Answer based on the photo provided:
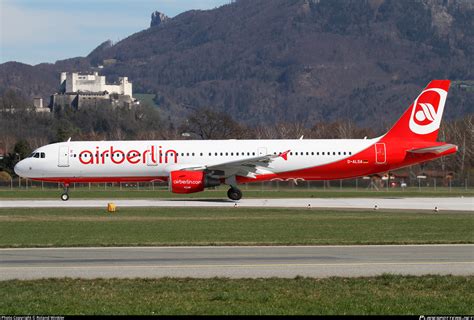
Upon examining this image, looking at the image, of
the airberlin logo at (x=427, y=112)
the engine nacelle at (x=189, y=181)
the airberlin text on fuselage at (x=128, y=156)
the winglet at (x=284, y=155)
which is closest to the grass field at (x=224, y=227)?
the engine nacelle at (x=189, y=181)

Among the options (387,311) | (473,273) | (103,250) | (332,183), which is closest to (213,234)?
(103,250)

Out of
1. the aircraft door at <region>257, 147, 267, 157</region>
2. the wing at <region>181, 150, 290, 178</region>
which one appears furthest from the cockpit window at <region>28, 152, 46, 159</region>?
the aircraft door at <region>257, 147, 267, 157</region>

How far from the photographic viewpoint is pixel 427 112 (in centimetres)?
5197

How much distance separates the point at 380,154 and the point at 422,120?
3.23 m

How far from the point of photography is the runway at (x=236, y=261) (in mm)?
19109

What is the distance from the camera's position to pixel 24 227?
32656 mm

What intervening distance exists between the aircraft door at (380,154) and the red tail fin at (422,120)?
31.4 inches

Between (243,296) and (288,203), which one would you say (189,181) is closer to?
(288,203)

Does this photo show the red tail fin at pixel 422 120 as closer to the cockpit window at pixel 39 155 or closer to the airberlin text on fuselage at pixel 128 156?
the airberlin text on fuselage at pixel 128 156

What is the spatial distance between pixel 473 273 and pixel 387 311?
195 inches

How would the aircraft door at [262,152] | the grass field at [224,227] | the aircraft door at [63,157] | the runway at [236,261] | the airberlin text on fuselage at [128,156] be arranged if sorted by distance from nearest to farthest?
the runway at [236,261]
the grass field at [224,227]
the airberlin text on fuselage at [128,156]
the aircraft door at [262,152]
the aircraft door at [63,157]

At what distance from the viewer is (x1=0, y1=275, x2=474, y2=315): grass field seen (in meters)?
14.8

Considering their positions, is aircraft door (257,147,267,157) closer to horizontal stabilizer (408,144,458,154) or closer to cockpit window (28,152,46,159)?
horizontal stabilizer (408,144,458,154)

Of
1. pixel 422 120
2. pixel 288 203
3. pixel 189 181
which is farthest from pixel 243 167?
pixel 422 120
